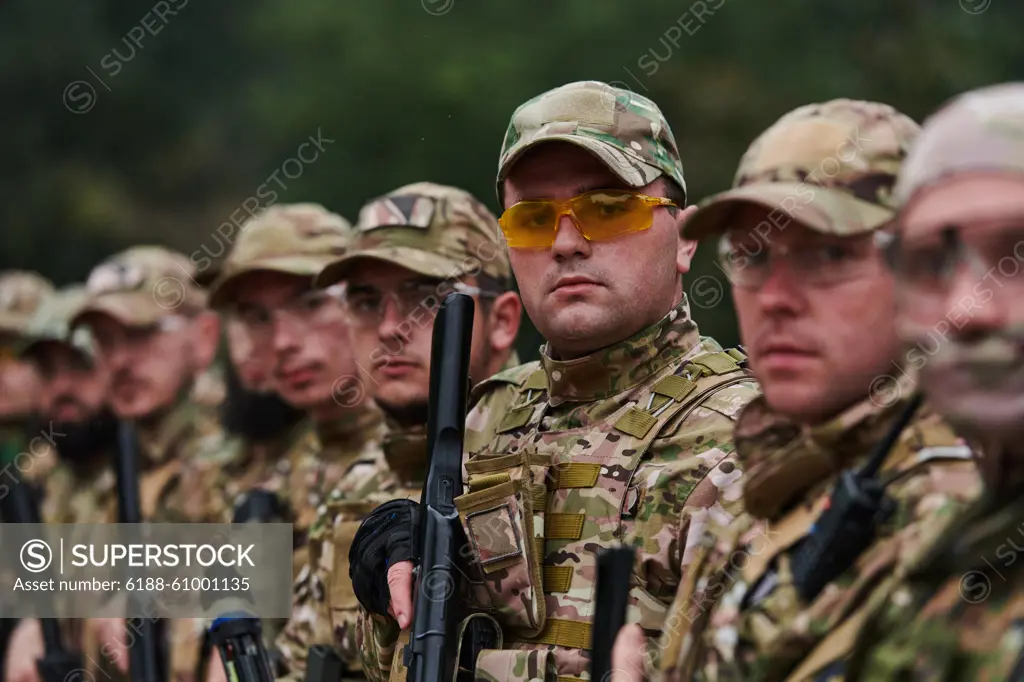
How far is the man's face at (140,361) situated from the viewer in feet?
30.4

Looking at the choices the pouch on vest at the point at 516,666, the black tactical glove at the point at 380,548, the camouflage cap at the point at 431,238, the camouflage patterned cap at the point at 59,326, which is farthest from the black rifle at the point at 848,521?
the camouflage patterned cap at the point at 59,326

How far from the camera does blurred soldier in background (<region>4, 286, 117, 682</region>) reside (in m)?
9.36

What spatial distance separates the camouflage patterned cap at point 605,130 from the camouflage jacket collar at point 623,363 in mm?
405

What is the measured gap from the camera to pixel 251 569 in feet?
22.6

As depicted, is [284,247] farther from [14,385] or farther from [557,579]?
[14,385]

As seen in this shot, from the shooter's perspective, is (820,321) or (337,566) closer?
(820,321)

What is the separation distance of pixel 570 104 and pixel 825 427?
171cm

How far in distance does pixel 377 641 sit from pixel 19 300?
710cm

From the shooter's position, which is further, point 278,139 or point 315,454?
point 278,139

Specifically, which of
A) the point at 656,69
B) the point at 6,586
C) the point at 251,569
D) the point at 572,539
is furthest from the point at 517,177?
the point at 656,69

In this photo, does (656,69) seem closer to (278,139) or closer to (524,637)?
(278,139)

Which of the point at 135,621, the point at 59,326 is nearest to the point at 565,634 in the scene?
the point at 135,621

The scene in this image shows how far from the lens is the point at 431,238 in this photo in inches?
235

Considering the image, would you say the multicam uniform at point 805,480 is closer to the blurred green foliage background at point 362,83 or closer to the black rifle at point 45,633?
the black rifle at point 45,633
